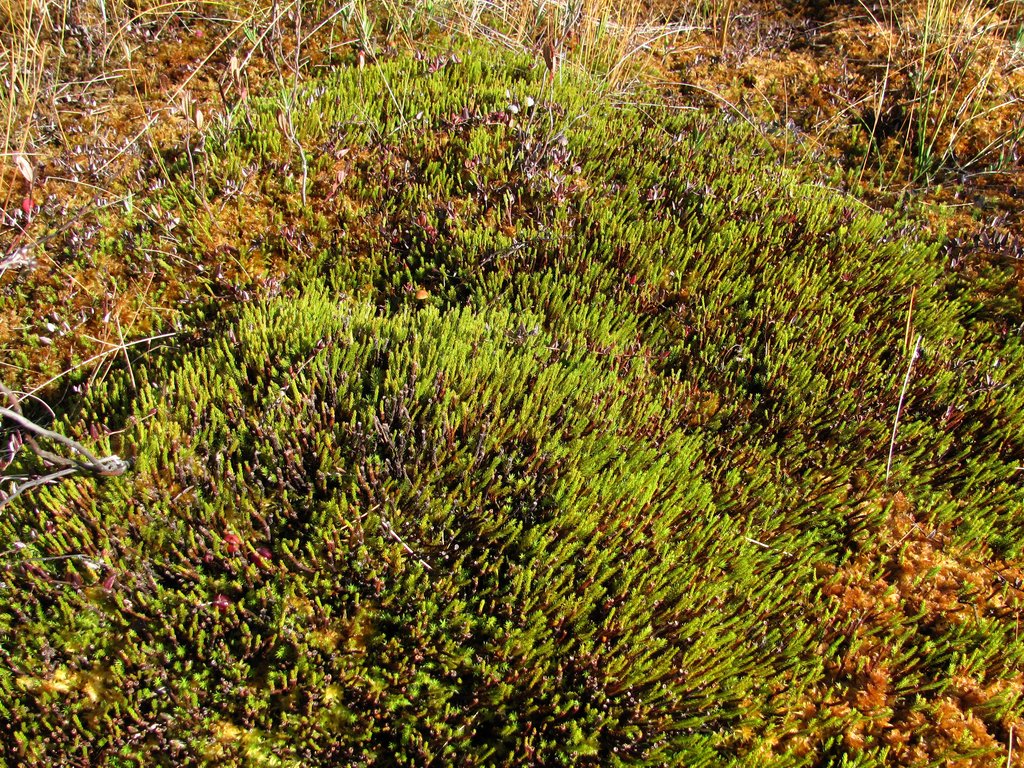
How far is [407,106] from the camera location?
508 centimetres

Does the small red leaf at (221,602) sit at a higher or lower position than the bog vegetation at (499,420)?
lower

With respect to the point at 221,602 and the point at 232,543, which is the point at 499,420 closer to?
the point at 232,543

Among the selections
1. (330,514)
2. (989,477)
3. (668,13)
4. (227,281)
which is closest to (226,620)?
(330,514)

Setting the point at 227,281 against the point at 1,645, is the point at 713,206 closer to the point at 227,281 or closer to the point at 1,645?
the point at 227,281

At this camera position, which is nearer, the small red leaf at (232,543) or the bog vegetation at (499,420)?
the bog vegetation at (499,420)

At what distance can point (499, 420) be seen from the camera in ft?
10.6

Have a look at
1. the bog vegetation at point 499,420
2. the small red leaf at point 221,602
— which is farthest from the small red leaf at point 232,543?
the small red leaf at point 221,602

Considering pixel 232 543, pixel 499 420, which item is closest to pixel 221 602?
pixel 232 543

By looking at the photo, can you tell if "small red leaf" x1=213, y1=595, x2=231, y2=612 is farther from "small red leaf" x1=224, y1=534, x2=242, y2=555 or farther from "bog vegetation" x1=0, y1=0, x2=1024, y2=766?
"small red leaf" x1=224, y1=534, x2=242, y2=555

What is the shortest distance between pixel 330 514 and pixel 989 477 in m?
3.08

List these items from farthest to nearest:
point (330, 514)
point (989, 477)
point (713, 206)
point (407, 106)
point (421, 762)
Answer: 1. point (407, 106)
2. point (713, 206)
3. point (989, 477)
4. point (330, 514)
5. point (421, 762)

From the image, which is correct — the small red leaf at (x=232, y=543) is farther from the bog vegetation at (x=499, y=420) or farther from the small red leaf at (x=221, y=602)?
the small red leaf at (x=221, y=602)

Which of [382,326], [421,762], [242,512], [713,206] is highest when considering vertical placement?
[713,206]

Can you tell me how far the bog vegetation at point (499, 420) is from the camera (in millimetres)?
2670
